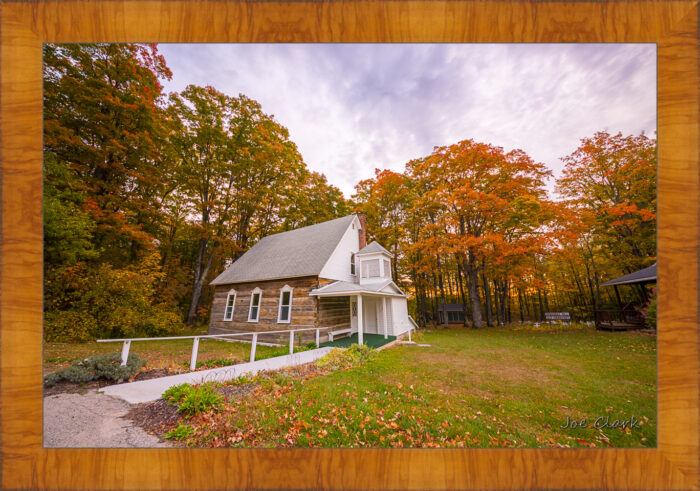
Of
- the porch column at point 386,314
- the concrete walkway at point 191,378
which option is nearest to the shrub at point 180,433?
the concrete walkway at point 191,378

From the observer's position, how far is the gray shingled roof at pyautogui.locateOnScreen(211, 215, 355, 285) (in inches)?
406

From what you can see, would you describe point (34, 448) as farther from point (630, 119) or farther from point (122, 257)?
point (122, 257)

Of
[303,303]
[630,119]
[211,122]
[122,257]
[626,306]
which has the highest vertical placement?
[211,122]

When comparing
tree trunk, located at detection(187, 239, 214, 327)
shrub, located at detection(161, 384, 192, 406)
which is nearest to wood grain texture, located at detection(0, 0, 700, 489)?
shrub, located at detection(161, 384, 192, 406)

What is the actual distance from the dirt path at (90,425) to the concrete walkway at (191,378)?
0.28 m

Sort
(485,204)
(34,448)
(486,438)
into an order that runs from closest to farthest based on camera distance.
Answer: (34,448), (486,438), (485,204)

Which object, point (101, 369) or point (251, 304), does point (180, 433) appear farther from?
point (251, 304)

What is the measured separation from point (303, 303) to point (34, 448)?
8.17 meters

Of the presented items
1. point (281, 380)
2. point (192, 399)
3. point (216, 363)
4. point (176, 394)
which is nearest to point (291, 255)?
point (216, 363)

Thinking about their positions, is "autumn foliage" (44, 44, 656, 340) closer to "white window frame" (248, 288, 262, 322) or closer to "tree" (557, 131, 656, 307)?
"tree" (557, 131, 656, 307)

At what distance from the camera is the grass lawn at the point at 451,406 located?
2.45 meters

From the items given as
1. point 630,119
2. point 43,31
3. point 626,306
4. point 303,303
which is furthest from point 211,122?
point 626,306

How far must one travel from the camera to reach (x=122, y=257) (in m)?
7.43

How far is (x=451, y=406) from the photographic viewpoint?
3.57 meters
